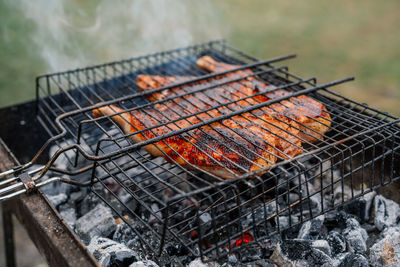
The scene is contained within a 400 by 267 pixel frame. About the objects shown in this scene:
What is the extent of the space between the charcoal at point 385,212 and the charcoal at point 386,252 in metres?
0.23

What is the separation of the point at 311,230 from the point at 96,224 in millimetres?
1484

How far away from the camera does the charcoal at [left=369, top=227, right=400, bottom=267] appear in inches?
94.8

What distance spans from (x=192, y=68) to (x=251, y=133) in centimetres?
184

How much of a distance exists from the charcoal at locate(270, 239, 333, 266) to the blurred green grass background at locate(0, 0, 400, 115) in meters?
4.51

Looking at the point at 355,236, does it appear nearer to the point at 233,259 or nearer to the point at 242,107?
the point at 233,259

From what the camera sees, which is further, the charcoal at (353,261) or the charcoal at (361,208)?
the charcoal at (361,208)

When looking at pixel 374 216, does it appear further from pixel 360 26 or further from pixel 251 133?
pixel 360 26

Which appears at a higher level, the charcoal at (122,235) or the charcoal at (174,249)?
the charcoal at (122,235)

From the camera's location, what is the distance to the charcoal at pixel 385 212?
2.79 metres

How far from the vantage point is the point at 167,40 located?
18.7 feet

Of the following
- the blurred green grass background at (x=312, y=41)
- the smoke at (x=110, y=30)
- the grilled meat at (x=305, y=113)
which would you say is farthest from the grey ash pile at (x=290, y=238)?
the blurred green grass background at (x=312, y=41)

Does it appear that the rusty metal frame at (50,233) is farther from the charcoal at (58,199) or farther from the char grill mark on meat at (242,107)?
the char grill mark on meat at (242,107)

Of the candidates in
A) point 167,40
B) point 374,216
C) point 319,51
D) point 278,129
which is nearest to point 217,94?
point 278,129

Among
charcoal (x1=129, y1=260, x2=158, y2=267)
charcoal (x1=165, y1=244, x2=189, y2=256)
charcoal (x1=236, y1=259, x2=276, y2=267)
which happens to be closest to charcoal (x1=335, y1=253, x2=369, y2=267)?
charcoal (x1=236, y1=259, x2=276, y2=267)
